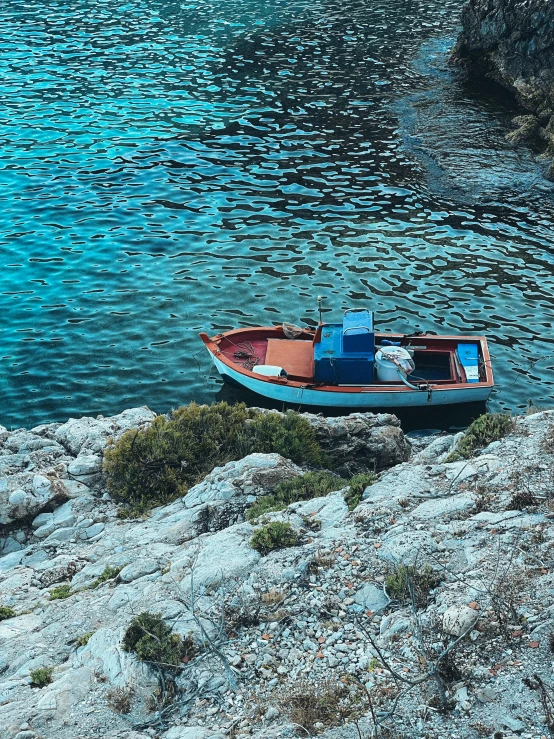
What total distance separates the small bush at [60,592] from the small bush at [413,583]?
520cm

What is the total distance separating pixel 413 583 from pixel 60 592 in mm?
5654

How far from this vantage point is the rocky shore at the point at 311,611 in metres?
7.79

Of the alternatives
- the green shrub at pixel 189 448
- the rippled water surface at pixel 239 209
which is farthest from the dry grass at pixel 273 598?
the rippled water surface at pixel 239 209

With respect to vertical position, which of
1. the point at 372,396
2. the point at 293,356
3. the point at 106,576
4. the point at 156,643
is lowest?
the point at 372,396

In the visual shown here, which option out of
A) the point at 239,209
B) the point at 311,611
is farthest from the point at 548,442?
the point at 239,209

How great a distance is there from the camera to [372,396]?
2077cm

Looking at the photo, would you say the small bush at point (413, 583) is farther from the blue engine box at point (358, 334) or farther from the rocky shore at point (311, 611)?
the blue engine box at point (358, 334)

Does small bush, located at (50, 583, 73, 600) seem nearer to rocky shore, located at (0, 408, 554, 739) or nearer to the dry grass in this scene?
rocky shore, located at (0, 408, 554, 739)

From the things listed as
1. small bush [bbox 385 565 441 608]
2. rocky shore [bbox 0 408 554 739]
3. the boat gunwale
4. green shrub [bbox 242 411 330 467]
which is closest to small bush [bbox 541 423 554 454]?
rocky shore [bbox 0 408 554 739]

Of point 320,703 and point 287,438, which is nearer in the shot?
point 320,703

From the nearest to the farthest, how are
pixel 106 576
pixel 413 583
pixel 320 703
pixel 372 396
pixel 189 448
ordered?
pixel 320 703
pixel 413 583
pixel 106 576
pixel 189 448
pixel 372 396

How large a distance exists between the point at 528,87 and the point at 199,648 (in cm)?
3686

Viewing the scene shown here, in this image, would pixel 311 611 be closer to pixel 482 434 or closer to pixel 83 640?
pixel 83 640

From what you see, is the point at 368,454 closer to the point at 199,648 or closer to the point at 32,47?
the point at 199,648
